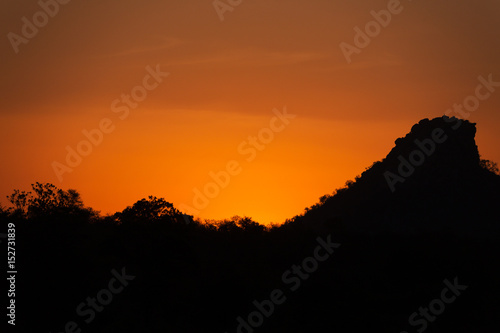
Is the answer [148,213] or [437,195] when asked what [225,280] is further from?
[437,195]

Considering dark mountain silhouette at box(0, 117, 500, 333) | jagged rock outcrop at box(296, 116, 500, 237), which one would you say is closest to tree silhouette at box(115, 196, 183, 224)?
dark mountain silhouette at box(0, 117, 500, 333)

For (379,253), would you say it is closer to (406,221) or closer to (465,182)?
(406,221)

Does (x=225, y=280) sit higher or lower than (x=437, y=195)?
lower

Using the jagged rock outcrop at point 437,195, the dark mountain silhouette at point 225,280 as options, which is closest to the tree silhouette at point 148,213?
the dark mountain silhouette at point 225,280

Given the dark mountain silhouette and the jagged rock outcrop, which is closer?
the dark mountain silhouette

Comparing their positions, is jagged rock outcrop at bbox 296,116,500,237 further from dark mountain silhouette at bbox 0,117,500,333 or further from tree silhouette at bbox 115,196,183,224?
tree silhouette at bbox 115,196,183,224

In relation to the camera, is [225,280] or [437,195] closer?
[225,280]

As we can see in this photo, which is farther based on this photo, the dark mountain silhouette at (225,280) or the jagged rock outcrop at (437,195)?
the jagged rock outcrop at (437,195)

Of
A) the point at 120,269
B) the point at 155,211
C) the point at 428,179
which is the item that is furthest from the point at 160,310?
the point at 428,179

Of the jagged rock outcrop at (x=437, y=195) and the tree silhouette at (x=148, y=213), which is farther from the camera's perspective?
the jagged rock outcrop at (x=437, y=195)

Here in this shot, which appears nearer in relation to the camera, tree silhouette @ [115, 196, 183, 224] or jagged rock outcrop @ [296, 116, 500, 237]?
tree silhouette @ [115, 196, 183, 224]

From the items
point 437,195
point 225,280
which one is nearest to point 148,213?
point 225,280

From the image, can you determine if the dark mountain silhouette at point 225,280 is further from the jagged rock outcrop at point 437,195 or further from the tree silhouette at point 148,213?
the jagged rock outcrop at point 437,195

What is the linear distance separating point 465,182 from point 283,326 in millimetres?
138792
